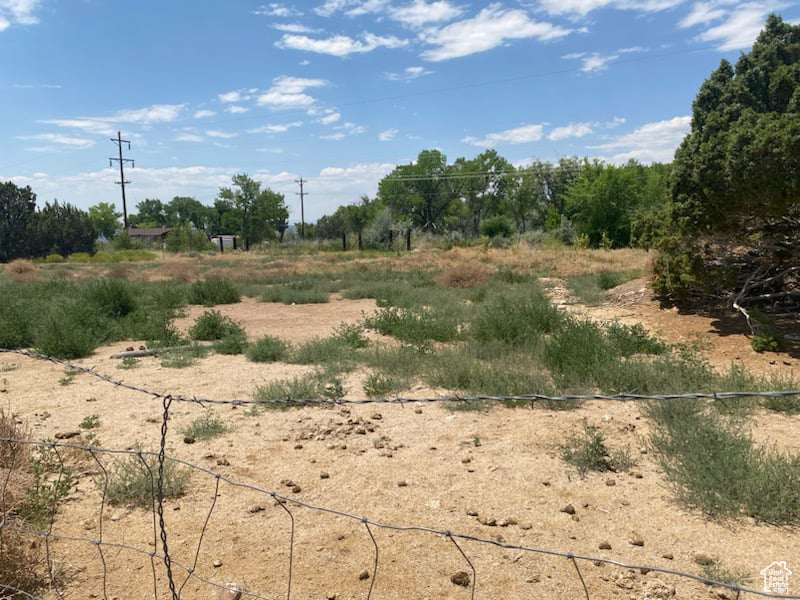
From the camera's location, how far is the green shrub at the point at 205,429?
607 centimetres

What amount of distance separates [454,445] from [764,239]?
8.45 metres

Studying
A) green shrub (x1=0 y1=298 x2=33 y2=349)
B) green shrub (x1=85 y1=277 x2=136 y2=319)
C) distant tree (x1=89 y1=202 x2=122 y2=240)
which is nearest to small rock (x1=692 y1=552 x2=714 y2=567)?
green shrub (x1=0 y1=298 x2=33 y2=349)

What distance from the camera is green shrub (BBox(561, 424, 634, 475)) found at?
200 inches

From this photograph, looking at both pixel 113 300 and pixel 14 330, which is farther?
pixel 113 300

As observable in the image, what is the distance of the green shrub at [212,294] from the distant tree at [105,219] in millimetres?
97456

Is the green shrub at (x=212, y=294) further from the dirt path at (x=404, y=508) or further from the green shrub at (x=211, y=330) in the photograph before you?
the dirt path at (x=404, y=508)

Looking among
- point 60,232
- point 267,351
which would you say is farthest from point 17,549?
point 60,232

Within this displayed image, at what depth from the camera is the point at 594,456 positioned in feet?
16.9

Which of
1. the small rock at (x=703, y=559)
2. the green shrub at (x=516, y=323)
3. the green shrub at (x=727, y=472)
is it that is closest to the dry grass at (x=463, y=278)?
the green shrub at (x=516, y=323)

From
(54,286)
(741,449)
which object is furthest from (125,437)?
(54,286)

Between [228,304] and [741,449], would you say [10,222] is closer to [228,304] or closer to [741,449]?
[228,304]

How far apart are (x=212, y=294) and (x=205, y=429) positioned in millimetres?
13467

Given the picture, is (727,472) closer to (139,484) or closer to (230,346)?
(139,484)

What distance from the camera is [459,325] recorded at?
1220cm
